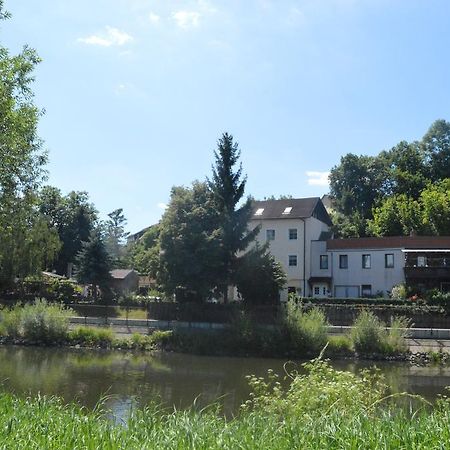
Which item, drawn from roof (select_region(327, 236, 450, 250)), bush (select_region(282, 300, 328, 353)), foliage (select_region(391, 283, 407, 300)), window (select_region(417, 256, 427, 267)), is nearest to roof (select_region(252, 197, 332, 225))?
roof (select_region(327, 236, 450, 250))

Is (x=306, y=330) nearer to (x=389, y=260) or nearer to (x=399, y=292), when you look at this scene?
(x=399, y=292)

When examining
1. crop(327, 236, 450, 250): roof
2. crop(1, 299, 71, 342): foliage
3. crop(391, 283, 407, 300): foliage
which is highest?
crop(327, 236, 450, 250): roof

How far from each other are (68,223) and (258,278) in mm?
39476

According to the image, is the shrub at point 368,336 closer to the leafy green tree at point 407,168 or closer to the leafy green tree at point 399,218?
the leafy green tree at point 399,218

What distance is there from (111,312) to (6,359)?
45.4 feet

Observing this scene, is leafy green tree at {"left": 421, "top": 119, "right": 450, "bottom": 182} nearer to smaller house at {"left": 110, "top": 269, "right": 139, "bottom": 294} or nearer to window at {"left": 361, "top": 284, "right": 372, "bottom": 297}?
window at {"left": 361, "top": 284, "right": 372, "bottom": 297}

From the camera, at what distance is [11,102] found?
1084 cm

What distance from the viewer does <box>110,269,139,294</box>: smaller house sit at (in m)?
57.6

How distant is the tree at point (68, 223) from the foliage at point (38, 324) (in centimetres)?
3332

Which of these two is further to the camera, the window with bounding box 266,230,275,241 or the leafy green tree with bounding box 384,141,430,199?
the leafy green tree with bounding box 384,141,430,199

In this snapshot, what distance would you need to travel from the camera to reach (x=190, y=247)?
118 feet

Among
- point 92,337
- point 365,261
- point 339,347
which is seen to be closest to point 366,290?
point 365,261

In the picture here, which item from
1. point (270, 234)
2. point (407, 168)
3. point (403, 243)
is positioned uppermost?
point (407, 168)

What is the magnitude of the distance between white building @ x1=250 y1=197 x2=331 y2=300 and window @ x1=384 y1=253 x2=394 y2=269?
23.0 ft
